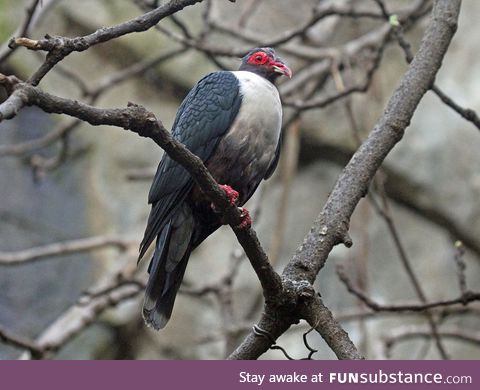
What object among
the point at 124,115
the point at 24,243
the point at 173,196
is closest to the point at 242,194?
the point at 173,196

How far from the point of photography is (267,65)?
3342 mm

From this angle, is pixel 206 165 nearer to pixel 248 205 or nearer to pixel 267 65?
pixel 267 65

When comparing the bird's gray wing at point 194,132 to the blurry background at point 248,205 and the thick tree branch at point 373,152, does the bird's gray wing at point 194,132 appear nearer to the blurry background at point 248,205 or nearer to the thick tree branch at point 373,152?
the thick tree branch at point 373,152

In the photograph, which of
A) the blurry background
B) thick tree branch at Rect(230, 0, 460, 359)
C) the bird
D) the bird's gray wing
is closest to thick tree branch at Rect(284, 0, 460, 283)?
thick tree branch at Rect(230, 0, 460, 359)

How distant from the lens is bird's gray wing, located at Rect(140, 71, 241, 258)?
2812 mm

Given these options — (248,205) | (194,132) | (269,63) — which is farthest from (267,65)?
(248,205)

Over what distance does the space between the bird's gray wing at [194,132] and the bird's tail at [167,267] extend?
115mm

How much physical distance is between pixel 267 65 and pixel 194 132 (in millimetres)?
573

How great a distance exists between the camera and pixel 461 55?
21.5 feet

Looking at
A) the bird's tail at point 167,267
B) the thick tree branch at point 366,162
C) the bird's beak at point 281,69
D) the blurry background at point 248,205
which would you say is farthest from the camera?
the blurry background at point 248,205

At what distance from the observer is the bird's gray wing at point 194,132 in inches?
111

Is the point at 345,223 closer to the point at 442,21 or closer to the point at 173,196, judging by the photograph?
the point at 173,196

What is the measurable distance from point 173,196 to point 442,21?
4.34 ft

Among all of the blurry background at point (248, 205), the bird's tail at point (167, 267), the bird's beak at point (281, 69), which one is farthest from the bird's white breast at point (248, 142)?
the blurry background at point (248, 205)
